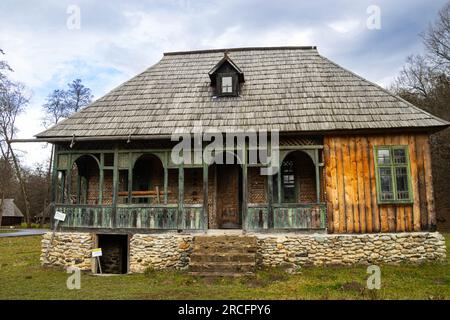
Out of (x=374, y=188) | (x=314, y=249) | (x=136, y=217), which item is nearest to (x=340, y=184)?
(x=374, y=188)

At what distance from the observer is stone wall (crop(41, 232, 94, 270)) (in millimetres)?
12094

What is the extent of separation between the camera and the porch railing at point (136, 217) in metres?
11.9

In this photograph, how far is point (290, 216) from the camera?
11516mm

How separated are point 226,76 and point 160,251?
7.10m

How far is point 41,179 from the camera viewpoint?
146ft

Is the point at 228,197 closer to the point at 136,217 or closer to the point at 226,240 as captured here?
the point at 226,240

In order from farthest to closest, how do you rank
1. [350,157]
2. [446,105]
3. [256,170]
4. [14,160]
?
[14,160] → [446,105] → [256,170] → [350,157]

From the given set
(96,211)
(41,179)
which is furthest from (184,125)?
(41,179)

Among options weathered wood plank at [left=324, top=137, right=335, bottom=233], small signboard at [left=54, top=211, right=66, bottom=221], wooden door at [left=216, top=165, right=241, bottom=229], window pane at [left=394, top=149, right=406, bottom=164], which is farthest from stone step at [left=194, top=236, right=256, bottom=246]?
window pane at [left=394, top=149, right=406, bottom=164]

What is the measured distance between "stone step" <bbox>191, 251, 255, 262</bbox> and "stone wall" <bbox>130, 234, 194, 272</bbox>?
1204 millimetres

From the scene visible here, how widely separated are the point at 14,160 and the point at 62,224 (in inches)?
895

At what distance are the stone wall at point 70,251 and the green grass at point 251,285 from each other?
0.65m
